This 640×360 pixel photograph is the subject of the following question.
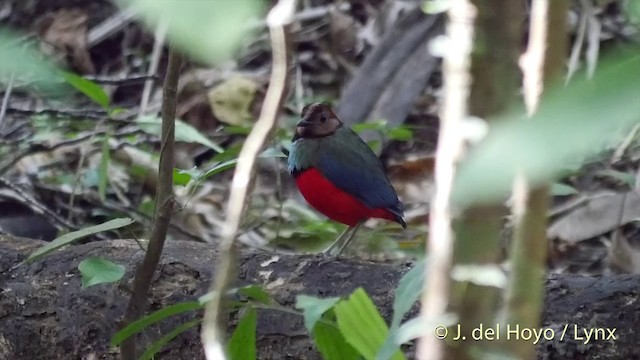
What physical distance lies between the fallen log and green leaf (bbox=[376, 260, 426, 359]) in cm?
104

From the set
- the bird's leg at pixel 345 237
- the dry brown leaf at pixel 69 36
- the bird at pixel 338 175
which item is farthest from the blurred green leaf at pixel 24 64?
the dry brown leaf at pixel 69 36

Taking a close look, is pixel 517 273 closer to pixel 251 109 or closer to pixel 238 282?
pixel 238 282

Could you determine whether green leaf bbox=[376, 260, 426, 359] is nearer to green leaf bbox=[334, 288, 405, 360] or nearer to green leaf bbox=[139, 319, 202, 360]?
green leaf bbox=[334, 288, 405, 360]

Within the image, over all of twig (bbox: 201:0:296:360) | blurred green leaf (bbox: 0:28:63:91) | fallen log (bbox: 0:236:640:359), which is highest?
blurred green leaf (bbox: 0:28:63:91)

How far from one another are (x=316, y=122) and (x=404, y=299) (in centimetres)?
258

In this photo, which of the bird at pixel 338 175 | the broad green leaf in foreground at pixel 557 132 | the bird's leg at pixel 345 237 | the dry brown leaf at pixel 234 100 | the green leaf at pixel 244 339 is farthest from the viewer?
the dry brown leaf at pixel 234 100

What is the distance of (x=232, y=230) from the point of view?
28.7 inches

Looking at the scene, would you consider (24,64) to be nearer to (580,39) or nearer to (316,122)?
(316,122)

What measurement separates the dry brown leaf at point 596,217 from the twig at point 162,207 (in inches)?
92.8

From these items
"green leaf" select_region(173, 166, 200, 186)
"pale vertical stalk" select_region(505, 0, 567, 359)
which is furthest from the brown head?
"pale vertical stalk" select_region(505, 0, 567, 359)

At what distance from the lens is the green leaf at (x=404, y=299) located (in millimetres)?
971

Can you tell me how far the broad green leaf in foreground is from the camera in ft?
1.27

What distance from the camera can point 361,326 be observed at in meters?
1.17

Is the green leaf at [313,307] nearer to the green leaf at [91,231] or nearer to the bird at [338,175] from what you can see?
the green leaf at [91,231]
